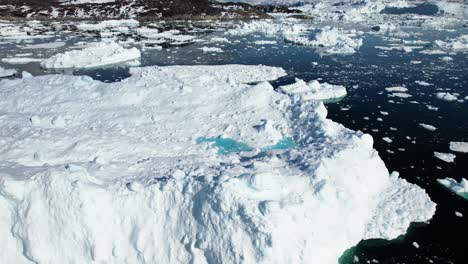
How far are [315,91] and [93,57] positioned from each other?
12696 mm

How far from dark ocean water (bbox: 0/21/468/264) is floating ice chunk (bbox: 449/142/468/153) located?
0.74ft

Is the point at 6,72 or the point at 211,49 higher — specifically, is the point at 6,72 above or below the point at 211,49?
above

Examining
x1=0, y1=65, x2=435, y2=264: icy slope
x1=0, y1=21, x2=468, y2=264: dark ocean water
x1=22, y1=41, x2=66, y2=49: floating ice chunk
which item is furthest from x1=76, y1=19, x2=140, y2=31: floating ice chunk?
x1=0, y1=65, x2=435, y2=264: icy slope

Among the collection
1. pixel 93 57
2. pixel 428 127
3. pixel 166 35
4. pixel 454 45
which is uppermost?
pixel 428 127

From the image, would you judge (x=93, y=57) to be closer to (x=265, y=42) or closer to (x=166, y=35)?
(x=166, y=35)

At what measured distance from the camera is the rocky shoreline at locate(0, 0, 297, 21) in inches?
1964

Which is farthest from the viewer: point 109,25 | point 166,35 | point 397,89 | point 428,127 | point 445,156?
point 109,25

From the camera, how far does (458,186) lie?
28.7 feet

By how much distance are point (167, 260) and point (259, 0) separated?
84.8m

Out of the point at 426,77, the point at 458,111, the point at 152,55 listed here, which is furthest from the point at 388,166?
the point at 152,55

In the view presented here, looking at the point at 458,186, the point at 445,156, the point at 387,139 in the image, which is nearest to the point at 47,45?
the point at 387,139

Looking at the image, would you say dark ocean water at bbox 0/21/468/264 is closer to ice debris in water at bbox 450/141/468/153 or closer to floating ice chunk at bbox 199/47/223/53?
ice debris in water at bbox 450/141/468/153

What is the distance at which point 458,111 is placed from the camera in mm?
13898

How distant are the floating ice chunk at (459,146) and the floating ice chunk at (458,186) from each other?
2205mm
